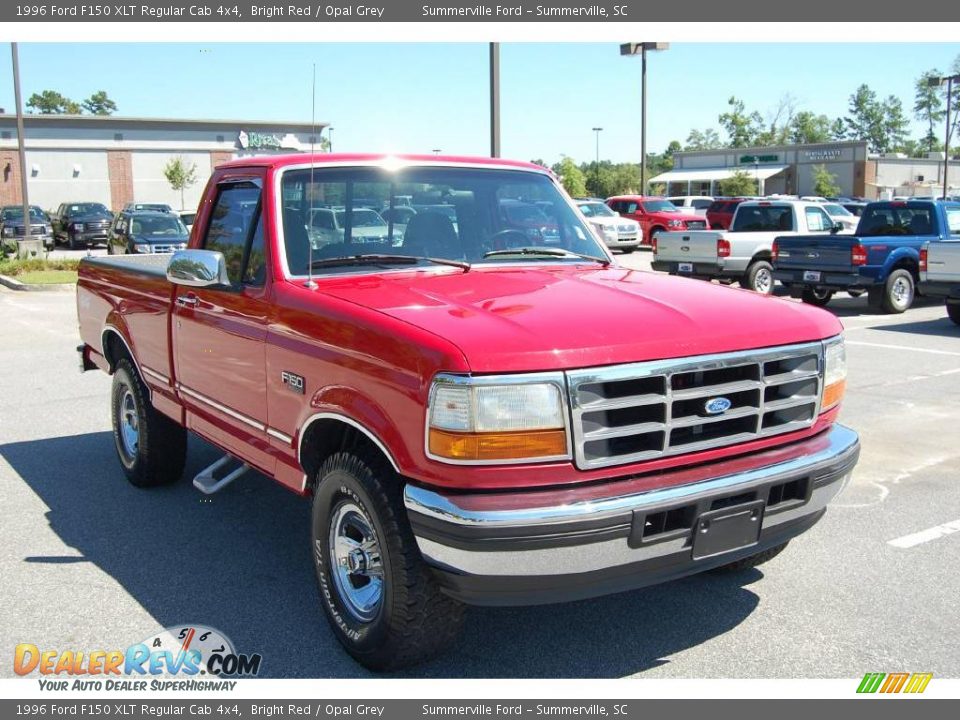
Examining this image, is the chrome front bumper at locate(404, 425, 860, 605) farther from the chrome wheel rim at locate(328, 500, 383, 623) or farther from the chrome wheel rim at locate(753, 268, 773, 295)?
the chrome wheel rim at locate(753, 268, 773, 295)

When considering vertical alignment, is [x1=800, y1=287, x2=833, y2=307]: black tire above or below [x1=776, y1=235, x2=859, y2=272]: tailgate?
below

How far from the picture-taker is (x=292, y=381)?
3896 mm

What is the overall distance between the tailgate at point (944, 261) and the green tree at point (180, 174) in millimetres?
46547

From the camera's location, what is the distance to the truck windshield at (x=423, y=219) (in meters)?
4.29

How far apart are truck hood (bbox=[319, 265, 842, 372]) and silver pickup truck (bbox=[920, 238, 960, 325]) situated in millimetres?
10672

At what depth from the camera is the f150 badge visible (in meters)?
3.83

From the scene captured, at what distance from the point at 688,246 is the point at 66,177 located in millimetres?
46980

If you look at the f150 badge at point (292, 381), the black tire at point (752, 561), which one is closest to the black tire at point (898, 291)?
the black tire at point (752, 561)

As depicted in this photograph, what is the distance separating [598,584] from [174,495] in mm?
3706

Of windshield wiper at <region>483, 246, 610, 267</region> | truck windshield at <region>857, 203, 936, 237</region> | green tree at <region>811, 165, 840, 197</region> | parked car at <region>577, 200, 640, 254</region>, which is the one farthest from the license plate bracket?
green tree at <region>811, 165, 840, 197</region>

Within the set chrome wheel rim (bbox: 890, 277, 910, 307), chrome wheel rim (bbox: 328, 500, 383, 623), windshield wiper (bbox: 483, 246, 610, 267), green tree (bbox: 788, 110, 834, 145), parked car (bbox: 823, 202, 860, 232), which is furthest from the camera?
green tree (bbox: 788, 110, 834, 145)

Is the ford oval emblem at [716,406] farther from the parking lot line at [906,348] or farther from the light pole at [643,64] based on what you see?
the light pole at [643,64]

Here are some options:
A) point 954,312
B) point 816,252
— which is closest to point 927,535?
point 954,312
